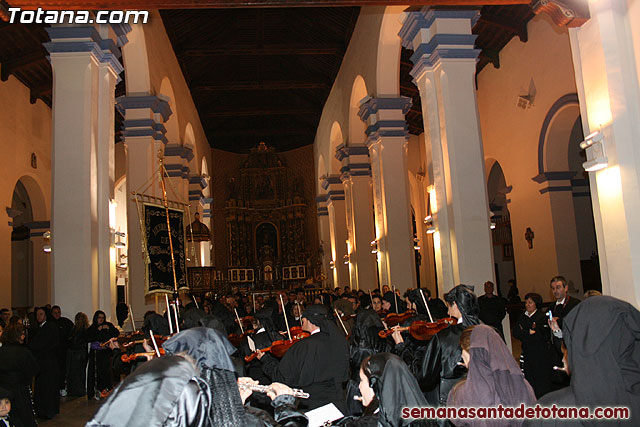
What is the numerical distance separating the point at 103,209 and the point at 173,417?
7615 mm

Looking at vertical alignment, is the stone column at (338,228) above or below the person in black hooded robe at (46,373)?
above

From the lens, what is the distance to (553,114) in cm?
1408

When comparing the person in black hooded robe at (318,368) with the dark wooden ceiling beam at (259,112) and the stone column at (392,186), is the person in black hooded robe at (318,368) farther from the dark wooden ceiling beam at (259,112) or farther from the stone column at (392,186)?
the dark wooden ceiling beam at (259,112)

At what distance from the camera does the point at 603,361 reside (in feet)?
9.31

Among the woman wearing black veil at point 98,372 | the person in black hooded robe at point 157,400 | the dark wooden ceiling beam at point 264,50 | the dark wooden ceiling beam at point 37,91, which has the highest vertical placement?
the dark wooden ceiling beam at point 264,50

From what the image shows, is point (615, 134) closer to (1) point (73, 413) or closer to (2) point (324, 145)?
(1) point (73, 413)

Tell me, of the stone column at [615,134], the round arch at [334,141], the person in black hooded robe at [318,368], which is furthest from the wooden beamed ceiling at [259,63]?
the person in black hooded robe at [318,368]

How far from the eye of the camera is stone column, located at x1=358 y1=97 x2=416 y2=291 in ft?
44.8

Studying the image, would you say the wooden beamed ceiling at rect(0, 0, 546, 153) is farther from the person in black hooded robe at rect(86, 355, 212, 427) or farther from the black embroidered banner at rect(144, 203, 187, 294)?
the person in black hooded robe at rect(86, 355, 212, 427)

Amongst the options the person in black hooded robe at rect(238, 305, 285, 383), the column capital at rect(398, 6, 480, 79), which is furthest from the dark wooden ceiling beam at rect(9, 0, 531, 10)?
the person in black hooded robe at rect(238, 305, 285, 383)

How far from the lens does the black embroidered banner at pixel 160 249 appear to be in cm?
988

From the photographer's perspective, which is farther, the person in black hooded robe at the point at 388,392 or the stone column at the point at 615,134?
the stone column at the point at 615,134

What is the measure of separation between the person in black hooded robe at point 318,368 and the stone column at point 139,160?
340 inches

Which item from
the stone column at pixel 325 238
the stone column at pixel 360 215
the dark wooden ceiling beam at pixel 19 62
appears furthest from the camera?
the stone column at pixel 325 238
